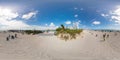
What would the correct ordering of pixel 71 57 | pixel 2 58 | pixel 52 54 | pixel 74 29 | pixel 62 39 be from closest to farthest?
pixel 2 58, pixel 71 57, pixel 52 54, pixel 62 39, pixel 74 29

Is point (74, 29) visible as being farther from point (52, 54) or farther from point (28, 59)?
point (28, 59)

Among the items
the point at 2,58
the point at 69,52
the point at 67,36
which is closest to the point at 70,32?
the point at 67,36

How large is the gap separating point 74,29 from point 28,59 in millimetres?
11759

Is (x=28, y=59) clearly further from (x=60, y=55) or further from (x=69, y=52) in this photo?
(x=69, y=52)

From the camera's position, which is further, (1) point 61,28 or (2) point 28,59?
(1) point 61,28

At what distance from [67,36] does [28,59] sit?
31.7 ft

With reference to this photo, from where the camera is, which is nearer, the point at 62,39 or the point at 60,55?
the point at 60,55

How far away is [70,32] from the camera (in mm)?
23453

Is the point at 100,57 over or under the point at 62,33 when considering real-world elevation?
under

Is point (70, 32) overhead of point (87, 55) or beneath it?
overhead

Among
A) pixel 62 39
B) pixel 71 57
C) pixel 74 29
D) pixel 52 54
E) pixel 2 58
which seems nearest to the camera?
pixel 2 58

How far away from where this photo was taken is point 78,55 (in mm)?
15062

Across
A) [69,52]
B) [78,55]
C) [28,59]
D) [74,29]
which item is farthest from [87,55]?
[74,29]

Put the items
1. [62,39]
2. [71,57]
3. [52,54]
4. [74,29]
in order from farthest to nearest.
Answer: [74,29], [62,39], [52,54], [71,57]
